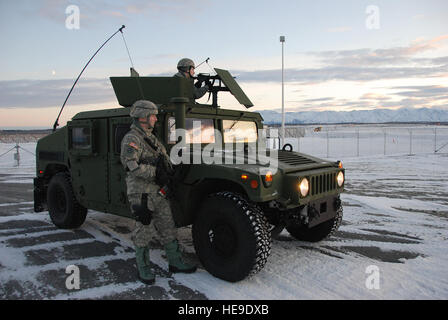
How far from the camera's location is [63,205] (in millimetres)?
5719

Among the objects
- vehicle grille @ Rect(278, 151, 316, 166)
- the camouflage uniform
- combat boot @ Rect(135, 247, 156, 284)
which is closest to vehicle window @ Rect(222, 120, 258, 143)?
vehicle grille @ Rect(278, 151, 316, 166)

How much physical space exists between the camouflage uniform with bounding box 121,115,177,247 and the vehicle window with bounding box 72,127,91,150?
1580 millimetres

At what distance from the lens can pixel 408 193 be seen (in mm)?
8664

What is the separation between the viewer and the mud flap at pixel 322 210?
153 inches

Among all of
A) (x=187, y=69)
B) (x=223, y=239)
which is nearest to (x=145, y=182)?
(x=223, y=239)

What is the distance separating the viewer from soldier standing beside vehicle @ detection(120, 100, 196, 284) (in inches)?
140

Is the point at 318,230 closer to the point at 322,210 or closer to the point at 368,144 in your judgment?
the point at 322,210

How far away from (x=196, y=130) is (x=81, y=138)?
6.02 feet

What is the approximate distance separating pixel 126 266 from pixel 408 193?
7.17m

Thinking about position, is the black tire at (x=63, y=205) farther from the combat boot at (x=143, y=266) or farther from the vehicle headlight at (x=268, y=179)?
the vehicle headlight at (x=268, y=179)
